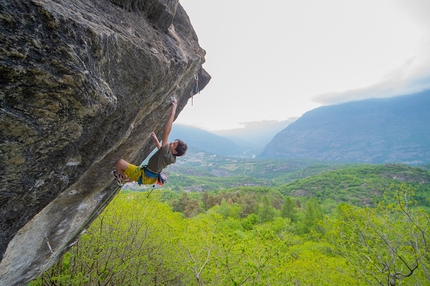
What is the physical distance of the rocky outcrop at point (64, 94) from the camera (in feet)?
8.87

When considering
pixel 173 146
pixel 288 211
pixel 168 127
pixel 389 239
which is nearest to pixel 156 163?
pixel 173 146

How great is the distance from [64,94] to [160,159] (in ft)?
9.66

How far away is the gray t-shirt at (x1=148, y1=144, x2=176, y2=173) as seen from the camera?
5715 mm

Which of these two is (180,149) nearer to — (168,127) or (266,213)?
(168,127)

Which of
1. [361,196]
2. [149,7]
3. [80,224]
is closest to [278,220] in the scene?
[80,224]

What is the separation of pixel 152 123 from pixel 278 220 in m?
42.0

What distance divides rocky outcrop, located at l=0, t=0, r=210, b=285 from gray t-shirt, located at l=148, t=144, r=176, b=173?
0.95 metres

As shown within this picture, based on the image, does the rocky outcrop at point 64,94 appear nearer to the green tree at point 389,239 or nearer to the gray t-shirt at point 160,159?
the gray t-shirt at point 160,159

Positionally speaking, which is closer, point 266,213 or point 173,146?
point 173,146

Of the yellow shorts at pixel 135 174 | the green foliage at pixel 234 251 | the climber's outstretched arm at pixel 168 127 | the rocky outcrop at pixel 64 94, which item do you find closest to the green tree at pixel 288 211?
the green foliage at pixel 234 251

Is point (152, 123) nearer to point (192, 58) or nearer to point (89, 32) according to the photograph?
point (192, 58)

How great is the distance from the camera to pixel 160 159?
5.73m

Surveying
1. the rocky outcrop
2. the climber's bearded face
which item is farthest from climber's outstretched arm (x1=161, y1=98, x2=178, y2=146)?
the rocky outcrop

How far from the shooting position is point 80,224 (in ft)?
23.6
